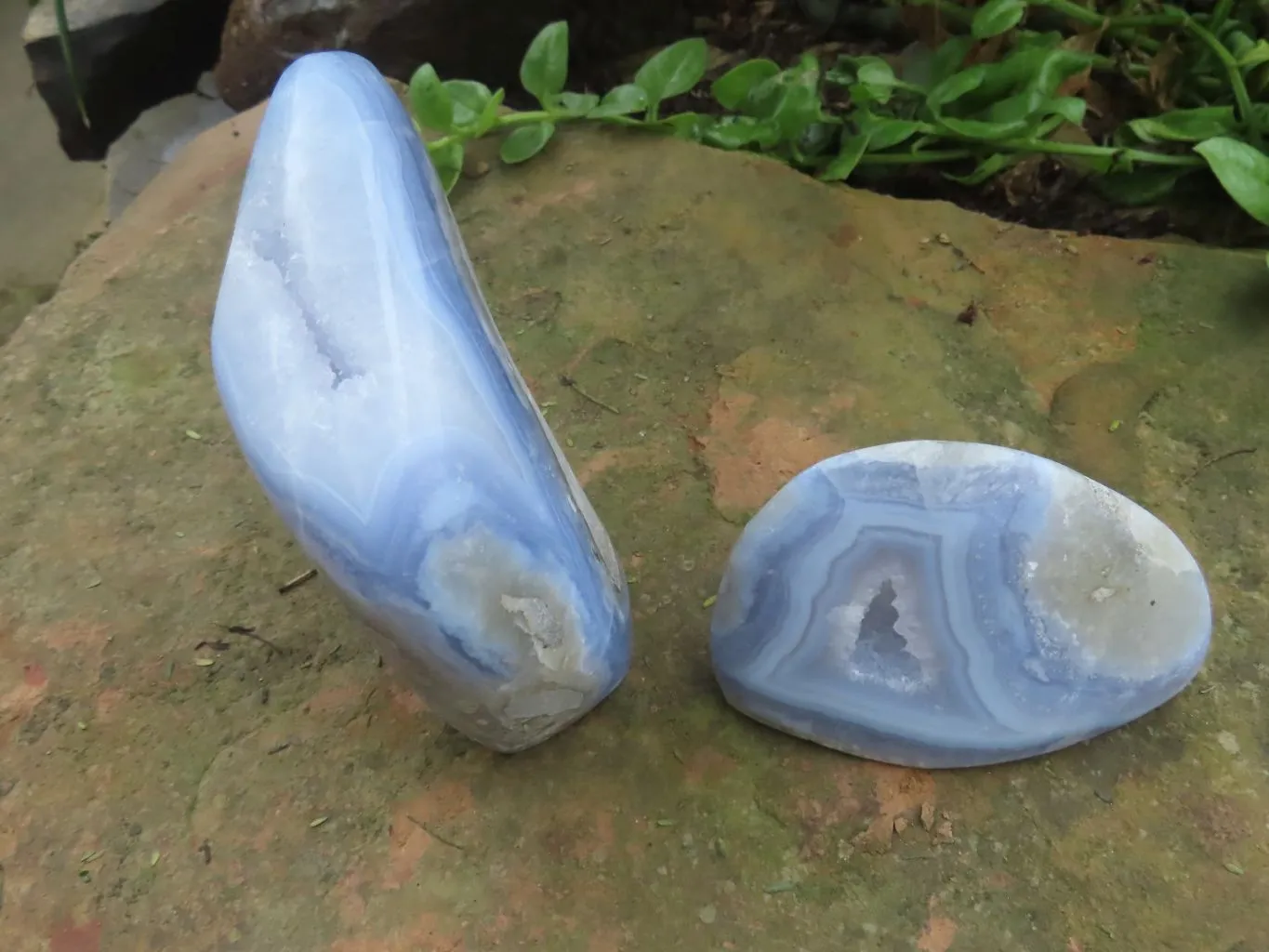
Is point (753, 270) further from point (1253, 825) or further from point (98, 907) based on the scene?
point (98, 907)

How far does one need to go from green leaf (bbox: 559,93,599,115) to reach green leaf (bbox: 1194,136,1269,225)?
1.86 feet

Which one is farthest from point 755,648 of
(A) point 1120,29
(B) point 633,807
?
(A) point 1120,29

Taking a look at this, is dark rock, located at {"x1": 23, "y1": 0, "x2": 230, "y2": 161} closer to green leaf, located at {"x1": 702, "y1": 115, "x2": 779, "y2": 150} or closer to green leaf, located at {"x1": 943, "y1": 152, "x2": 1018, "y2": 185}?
green leaf, located at {"x1": 702, "y1": 115, "x2": 779, "y2": 150}

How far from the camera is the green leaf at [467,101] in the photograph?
109cm

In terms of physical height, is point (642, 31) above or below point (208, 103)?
above

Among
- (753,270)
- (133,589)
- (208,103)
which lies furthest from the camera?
(208,103)

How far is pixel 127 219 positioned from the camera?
1.22 metres

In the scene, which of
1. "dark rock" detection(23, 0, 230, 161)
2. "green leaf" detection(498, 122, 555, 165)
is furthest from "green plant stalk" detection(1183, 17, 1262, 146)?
"dark rock" detection(23, 0, 230, 161)

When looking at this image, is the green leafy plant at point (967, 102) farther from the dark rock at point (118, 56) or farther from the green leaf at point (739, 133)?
the dark rock at point (118, 56)

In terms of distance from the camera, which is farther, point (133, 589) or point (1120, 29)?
point (1120, 29)

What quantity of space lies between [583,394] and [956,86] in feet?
1.49

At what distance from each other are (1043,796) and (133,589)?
0.70 m

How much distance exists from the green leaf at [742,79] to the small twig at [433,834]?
0.76m

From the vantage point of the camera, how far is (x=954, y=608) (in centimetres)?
71
